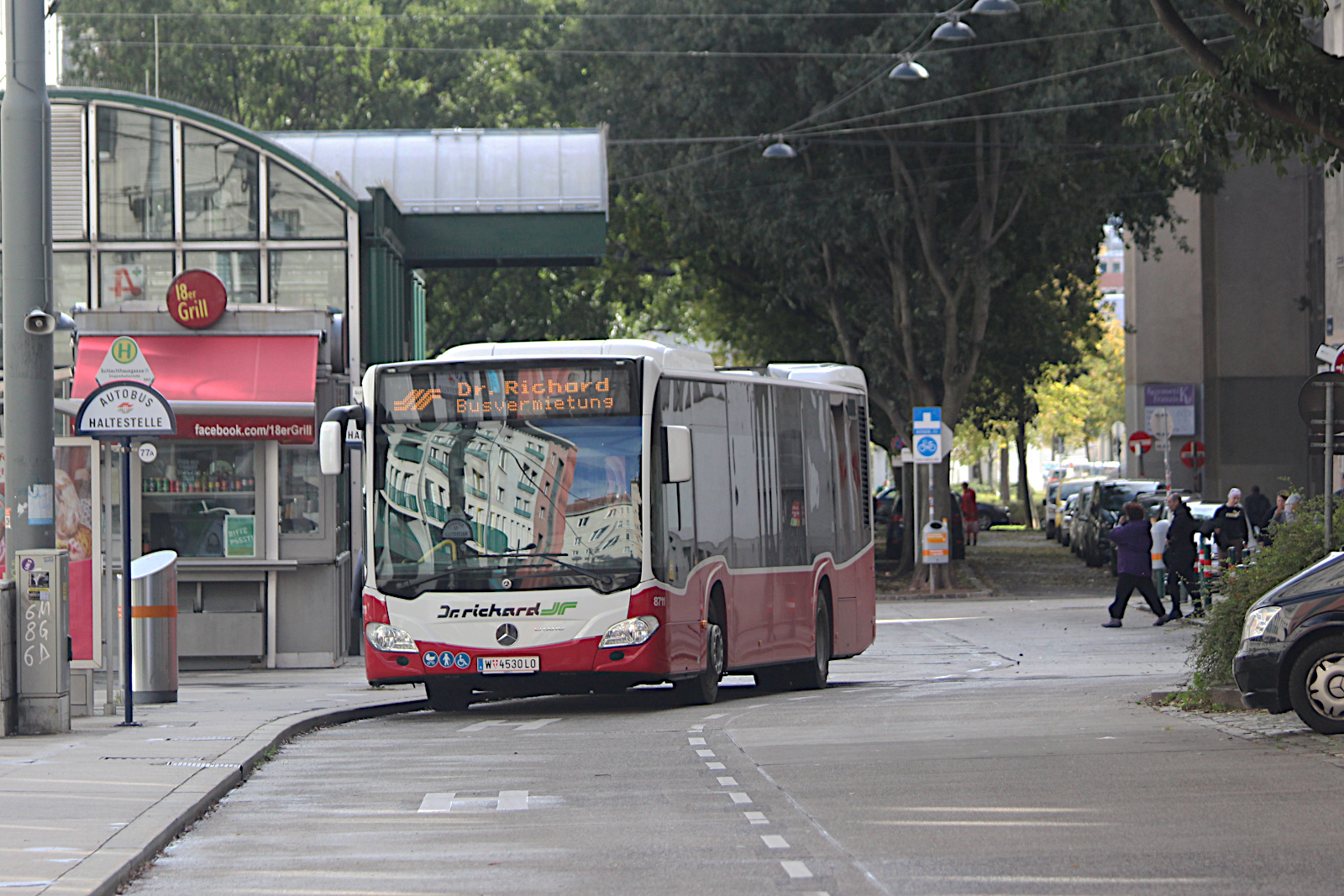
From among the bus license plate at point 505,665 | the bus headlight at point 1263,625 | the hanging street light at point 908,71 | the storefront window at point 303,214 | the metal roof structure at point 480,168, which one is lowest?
the bus license plate at point 505,665

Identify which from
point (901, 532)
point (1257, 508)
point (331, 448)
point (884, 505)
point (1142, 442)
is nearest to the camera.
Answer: point (331, 448)

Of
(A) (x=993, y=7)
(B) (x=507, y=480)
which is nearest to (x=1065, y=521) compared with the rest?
(A) (x=993, y=7)

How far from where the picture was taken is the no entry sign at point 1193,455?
5334cm

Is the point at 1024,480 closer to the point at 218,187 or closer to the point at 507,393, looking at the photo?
the point at 218,187

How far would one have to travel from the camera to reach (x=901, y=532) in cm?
4672

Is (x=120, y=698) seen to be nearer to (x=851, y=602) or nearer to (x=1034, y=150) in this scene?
(x=851, y=602)

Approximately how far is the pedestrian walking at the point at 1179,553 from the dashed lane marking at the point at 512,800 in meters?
18.2

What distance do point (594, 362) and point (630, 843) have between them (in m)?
7.35

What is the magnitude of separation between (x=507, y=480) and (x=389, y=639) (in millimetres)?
1556

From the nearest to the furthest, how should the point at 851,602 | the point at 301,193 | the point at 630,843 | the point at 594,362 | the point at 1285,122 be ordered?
1. the point at 630,843
2. the point at 1285,122
3. the point at 594,362
4. the point at 851,602
5. the point at 301,193

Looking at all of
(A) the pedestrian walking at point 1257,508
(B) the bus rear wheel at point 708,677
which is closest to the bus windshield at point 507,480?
(B) the bus rear wheel at point 708,677

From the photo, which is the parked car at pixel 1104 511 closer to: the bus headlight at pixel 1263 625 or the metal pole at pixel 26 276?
the bus headlight at pixel 1263 625

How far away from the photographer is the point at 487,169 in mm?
29297

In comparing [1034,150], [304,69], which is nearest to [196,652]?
[1034,150]
